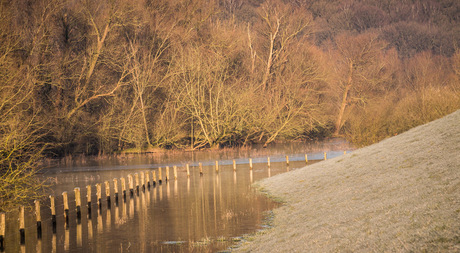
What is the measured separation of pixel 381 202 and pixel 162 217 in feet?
32.6

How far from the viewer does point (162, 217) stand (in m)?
22.9

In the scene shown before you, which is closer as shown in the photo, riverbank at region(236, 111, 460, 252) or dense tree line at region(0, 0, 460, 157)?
riverbank at region(236, 111, 460, 252)

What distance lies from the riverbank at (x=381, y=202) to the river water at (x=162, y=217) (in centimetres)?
154

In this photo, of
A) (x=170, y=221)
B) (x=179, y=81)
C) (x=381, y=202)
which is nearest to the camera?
(x=381, y=202)

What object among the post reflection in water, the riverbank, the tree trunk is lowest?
the post reflection in water

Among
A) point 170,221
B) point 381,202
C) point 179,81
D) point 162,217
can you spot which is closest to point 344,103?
point 179,81

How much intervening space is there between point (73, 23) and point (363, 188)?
41462 millimetres

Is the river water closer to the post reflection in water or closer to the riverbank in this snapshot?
the post reflection in water

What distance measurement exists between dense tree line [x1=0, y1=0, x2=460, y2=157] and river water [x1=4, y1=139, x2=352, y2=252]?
11.3 meters

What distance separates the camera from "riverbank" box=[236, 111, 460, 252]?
40.8ft

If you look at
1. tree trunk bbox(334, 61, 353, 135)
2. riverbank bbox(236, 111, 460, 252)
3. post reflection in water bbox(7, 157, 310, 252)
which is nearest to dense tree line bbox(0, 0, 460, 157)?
tree trunk bbox(334, 61, 353, 135)

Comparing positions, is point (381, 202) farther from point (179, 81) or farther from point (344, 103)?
point (344, 103)

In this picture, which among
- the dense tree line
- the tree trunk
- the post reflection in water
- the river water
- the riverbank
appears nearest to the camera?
the riverbank

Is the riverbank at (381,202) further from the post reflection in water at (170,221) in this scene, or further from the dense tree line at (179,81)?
the dense tree line at (179,81)
